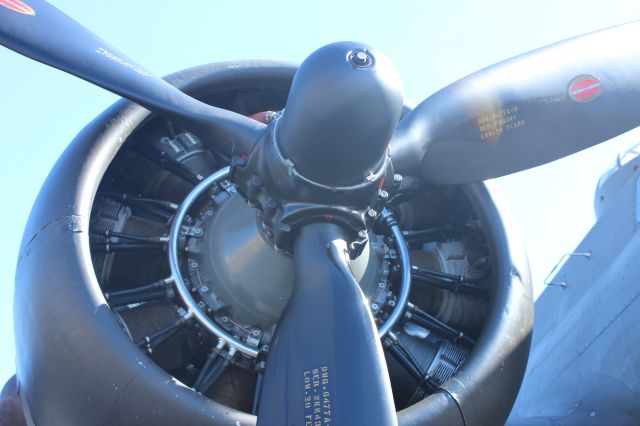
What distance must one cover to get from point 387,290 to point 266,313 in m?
1.06

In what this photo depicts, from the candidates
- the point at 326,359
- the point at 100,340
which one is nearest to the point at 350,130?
the point at 326,359

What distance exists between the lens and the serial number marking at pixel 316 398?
3914 millimetres

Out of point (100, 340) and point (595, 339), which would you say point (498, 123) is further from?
point (100, 340)

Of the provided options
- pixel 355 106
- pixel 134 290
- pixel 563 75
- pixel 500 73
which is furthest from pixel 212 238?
pixel 563 75

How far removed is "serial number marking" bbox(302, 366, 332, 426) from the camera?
3.91 meters

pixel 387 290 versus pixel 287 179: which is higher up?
pixel 287 179

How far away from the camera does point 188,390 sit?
15.2 feet

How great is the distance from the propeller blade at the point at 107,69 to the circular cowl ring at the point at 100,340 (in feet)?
1.80

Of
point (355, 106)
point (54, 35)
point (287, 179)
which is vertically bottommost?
point (287, 179)

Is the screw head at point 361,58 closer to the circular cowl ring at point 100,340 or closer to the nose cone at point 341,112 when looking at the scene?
the nose cone at point 341,112

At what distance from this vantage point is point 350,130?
15.2 feet

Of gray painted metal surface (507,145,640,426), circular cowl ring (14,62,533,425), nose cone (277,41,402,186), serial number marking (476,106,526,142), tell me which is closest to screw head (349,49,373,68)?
nose cone (277,41,402,186)

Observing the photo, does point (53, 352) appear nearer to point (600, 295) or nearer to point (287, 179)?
point (287, 179)

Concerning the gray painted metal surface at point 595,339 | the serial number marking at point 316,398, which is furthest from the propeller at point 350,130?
the gray painted metal surface at point 595,339
